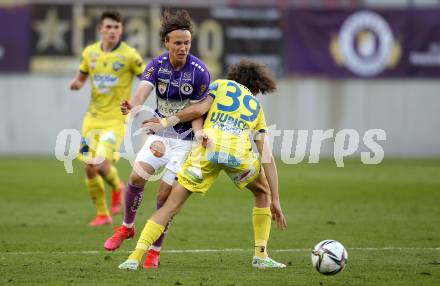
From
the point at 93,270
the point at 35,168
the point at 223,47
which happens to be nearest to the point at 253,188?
the point at 93,270

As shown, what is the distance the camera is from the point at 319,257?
7.89 m

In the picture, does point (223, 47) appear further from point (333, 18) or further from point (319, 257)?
point (319, 257)

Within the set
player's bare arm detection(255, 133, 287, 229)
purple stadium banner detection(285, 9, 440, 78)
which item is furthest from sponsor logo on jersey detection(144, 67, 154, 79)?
purple stadium banner detection(285, 9, 440, 78)

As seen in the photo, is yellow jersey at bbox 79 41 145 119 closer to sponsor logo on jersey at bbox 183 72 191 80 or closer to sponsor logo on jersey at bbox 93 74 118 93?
sponsor logo on jersey at bbox 93 74 118 93

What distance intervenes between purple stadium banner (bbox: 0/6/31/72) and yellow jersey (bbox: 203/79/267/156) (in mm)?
15648

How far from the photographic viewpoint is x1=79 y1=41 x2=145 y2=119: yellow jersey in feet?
41.5

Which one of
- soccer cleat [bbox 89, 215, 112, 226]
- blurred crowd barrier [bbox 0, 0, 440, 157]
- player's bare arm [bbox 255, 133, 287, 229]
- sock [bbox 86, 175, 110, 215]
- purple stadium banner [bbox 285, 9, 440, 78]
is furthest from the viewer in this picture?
purple stadium banner [bbox 285, 9, 440, 78]

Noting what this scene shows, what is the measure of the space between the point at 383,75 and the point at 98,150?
14.4 m

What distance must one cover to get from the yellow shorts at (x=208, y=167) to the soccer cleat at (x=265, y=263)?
32.2 inches

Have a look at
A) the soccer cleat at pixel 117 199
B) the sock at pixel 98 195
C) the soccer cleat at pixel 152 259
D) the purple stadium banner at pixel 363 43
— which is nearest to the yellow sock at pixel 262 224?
the soccer cleat at pixel 152 259

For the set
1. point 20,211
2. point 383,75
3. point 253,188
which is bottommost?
point 20,211

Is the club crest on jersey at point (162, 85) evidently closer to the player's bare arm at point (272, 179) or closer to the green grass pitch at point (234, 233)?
the player's bare arm at point (272, 179)

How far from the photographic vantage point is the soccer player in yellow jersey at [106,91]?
12.4 meters

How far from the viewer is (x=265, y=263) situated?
8602mm
